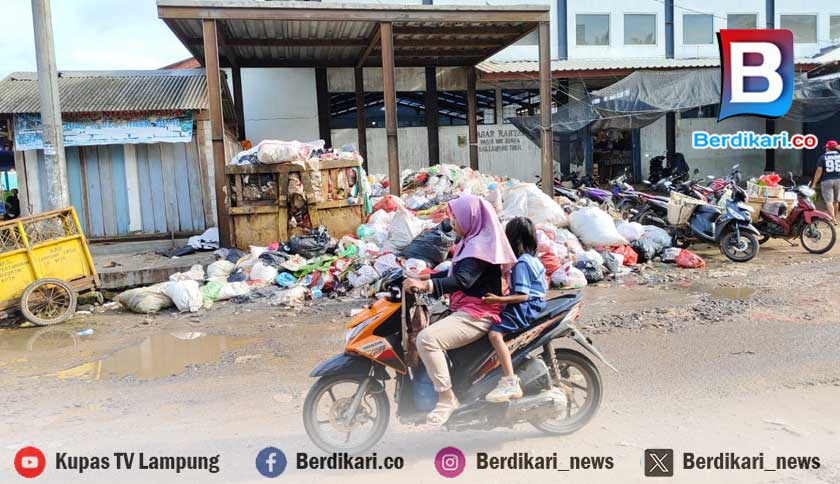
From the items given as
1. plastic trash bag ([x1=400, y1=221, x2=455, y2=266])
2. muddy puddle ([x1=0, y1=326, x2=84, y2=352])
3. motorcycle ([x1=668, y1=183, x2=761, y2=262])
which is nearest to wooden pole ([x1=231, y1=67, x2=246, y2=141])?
plastic trash bag ([x1=400, y1=221, x2=455, y2=266])

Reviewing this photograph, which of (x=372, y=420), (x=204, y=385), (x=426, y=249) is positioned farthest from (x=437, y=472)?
(x=426, y=249)

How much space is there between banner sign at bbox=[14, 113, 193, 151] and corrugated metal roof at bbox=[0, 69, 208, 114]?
232 mm

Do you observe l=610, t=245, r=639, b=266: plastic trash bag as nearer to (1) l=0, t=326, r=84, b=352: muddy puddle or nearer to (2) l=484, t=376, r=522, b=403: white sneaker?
(2) l=484, t=376, r=522, b=403: white sneaker

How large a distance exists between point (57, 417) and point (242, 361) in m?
1.49

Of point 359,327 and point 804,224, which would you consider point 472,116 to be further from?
point 359,327

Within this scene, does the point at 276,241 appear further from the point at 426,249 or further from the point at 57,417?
the point at 57,417

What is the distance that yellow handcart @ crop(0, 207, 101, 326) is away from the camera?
6.89 m

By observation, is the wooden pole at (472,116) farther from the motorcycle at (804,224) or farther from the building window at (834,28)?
the building window at (834,28)

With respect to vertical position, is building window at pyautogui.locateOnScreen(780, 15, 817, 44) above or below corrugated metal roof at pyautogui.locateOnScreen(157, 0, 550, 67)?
above

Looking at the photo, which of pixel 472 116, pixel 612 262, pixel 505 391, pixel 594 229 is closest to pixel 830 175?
pixel 594 229

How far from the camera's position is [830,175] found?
1126cm

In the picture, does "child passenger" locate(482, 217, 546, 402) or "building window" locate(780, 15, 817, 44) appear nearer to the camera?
"child passenger" locate(482, 217, 546, 402)

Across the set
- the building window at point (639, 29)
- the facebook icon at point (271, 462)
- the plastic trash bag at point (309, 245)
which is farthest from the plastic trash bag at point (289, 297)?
the building window at point (639, 29)

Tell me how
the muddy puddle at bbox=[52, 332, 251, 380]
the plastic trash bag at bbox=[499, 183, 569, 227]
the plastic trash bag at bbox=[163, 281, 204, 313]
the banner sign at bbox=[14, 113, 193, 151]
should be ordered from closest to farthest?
the muddy puddle at bbox=[52, 332, 251, 380], the plastic trash bag at bbox=[163, 281, 204, 313], the plastic trash bag at bbox=[499, 183, 569, 227], the banner sign at bbox=[14, 113, 193, 151]
